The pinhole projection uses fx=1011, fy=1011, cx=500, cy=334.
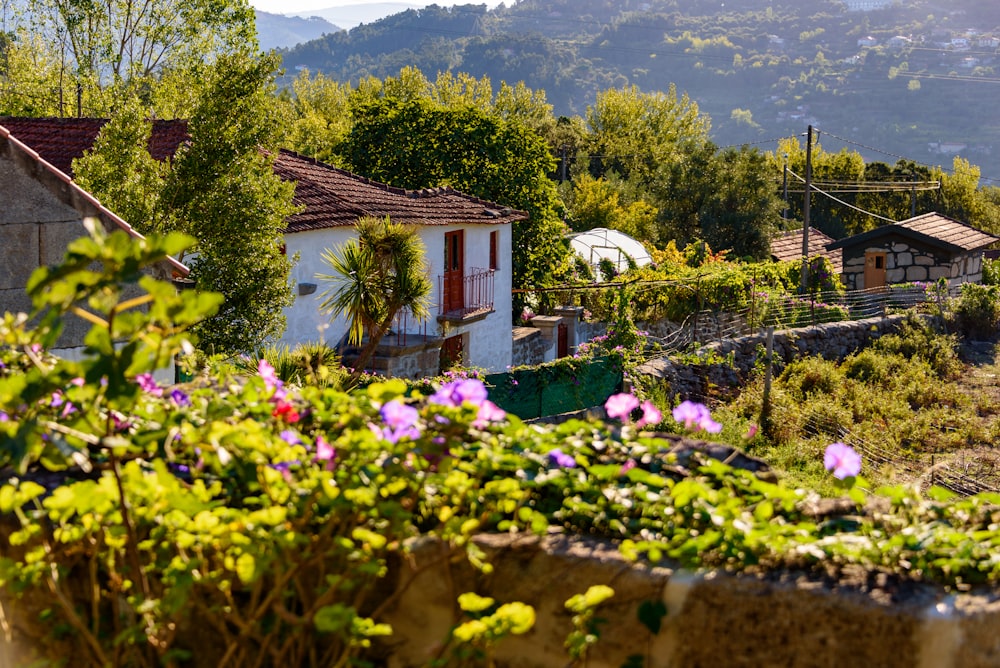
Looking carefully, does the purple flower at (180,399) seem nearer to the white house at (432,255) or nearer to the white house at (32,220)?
the white house at (32,220)

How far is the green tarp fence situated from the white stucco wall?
76.9 inches

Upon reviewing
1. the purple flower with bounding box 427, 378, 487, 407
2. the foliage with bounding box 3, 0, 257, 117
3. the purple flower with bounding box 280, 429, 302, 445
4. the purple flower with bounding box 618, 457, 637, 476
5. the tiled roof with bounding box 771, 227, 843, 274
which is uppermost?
the foliage with bounding box 3, 0, 257, 117

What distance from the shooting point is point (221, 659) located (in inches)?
111

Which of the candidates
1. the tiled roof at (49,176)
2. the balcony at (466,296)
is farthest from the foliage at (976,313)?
the tiled roof at (49,176)

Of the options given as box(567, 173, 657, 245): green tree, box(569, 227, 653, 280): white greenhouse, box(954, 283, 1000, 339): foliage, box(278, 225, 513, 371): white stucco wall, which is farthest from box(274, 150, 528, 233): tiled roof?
box(567, 173, 657, 245): green tree

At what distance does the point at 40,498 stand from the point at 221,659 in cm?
70

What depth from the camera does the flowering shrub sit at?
7.94 feet

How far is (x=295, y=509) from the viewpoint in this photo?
104 inches

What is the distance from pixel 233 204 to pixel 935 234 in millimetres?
27153

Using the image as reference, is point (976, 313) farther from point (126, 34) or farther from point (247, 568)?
point (247, 568)

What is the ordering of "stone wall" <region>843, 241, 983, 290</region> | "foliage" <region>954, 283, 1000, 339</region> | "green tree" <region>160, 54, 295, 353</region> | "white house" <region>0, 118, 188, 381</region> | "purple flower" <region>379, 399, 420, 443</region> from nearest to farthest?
"purple flower" <region>379, 399, 420, 443</region> < "white house" <region>0, 118, 188, 381</region> < "green tree" <region>160, 54, 295, 353</region> < "foliage" <region>954, 283, 1000, 339</region> < "stone wall" <region>843, 241, 983, 290</region>

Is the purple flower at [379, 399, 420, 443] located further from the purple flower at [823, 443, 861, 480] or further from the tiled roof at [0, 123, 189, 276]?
the tiled roof at [0, 123, 189, 276]

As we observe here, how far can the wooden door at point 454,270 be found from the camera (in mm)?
22156

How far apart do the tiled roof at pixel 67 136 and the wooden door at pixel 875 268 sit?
23883mm
